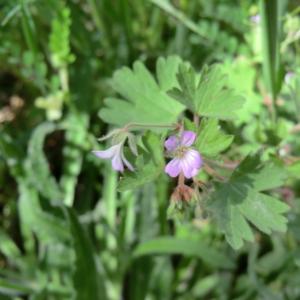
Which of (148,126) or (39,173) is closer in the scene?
(148,126)

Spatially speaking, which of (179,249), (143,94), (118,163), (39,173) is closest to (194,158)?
(118,163)

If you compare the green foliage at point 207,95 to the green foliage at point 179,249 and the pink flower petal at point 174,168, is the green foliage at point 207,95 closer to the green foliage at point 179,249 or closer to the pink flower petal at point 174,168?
the pink flower petal at point 174,168

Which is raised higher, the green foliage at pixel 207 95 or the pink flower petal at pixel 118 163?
the green foliage at pixel 207 95

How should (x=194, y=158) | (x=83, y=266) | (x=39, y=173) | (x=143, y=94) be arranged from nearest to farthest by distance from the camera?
1. (x=194, y=158)
2. (x=143, y=94)
3. (x=83, y=266)
4. (x=39, y=173)

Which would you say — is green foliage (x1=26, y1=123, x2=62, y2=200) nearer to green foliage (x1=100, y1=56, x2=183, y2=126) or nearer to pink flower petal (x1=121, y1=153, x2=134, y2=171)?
green foliage (x1=100, y1=56, x2=183, y2=126)

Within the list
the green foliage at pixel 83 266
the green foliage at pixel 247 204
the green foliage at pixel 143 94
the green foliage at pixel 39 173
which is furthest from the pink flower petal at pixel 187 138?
the green foliage at pixel 39 173

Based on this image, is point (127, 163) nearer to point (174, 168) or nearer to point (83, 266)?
point (174, 168)

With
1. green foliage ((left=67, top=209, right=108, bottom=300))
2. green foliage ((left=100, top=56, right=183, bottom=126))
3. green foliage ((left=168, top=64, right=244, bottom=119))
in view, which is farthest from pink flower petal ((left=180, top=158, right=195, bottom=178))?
green foliage ((left=67, top=209, right=108, bottom=300))

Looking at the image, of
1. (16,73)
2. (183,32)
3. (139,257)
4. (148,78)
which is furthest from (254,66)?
(16,73)
